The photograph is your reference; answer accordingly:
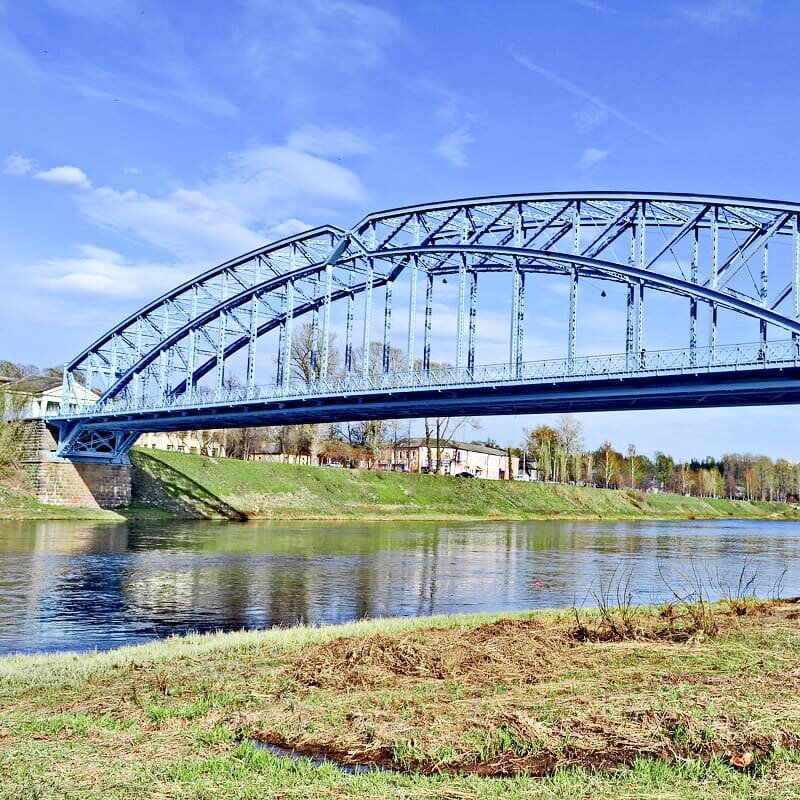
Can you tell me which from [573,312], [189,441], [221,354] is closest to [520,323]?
[573,312]

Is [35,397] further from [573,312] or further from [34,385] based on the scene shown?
[573,312]

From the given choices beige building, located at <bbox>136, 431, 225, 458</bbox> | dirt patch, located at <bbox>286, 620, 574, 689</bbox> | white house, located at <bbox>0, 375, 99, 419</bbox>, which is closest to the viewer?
dirt patch, located at <bbox>286, 620, 574, 689</bbox>

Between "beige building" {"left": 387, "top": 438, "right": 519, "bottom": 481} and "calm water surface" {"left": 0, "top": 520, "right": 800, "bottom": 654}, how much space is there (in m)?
69.8

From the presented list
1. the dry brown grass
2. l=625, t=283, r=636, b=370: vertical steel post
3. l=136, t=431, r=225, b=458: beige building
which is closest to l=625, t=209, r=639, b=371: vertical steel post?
l=625, t=283, r=636, b=370: vertical steel post

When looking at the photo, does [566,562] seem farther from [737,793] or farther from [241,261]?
[241,261]

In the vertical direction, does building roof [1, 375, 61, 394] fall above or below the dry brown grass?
above

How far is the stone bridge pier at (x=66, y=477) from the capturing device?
197ft

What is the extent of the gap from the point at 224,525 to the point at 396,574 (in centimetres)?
2884

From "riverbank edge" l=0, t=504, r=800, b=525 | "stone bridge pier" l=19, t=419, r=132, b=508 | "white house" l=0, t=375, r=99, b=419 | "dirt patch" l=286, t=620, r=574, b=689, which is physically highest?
"white house" l=0, t=375, r=99, b=419

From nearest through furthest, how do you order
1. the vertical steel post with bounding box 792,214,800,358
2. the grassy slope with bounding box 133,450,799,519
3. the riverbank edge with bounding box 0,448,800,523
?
the vertical steel post with bounding box 792,214,800,358
the riverbank edge with bounding box 0,448,800,523
the grassy slope with bounding box 133,450,799,519

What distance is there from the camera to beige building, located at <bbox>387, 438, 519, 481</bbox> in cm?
12312

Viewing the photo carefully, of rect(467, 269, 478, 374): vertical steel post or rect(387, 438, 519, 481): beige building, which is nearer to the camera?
rect(467, 269, 478, 374): vertical steel post

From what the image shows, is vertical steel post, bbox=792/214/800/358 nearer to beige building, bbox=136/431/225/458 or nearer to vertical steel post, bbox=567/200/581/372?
vertical steel post, bbox=567/200/581/372

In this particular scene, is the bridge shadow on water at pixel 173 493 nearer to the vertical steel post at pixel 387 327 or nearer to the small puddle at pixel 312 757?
the vertical steel post at pixel 387 327
